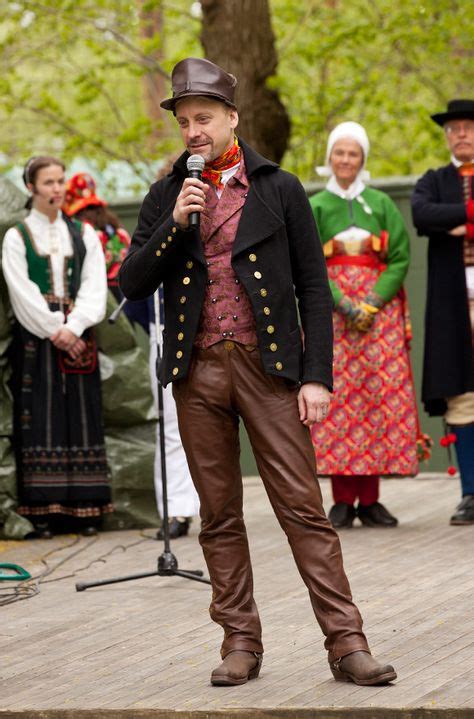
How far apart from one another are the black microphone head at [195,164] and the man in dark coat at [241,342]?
14 cm

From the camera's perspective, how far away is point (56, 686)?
5223 mm

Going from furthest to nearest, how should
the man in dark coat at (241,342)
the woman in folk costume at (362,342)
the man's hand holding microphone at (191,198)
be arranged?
the woman in folk costume at (362,342), the man in dark coat at (241,342), the man's hand holding microphone at (191,198)

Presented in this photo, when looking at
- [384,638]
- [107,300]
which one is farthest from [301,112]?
[384,638]

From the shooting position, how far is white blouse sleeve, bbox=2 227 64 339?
847 cm

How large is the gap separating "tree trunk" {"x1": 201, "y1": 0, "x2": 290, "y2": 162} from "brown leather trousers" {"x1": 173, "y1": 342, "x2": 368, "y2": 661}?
6.92 metres

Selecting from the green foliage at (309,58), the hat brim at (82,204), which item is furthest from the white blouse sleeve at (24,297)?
the green foliage at (309,58)

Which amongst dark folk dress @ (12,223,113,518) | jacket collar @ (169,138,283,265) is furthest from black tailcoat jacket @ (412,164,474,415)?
jacket collar @ (169,138,283,265)

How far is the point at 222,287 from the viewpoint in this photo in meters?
4.97

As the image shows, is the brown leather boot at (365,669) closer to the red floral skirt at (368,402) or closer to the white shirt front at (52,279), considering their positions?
the red floral skirt at (368,402)

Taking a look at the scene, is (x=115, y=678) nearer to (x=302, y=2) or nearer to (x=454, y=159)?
(x=454, y=159)

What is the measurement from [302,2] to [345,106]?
1.93m

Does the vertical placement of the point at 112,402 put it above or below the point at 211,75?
below

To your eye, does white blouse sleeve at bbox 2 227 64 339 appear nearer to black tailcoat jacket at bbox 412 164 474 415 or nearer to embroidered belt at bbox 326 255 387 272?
embroidered belt at bbox 326 255 387 272

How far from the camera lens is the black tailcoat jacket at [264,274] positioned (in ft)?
16.1
